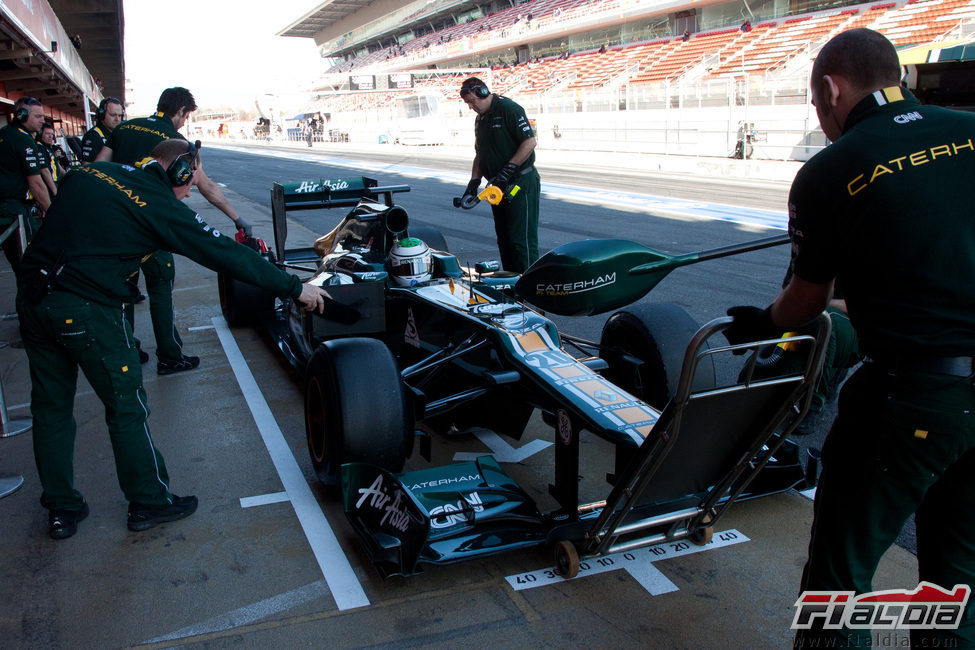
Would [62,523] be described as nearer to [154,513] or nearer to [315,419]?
[154,513]

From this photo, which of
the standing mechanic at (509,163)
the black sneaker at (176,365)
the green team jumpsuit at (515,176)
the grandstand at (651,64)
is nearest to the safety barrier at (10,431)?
the black sneaker at (176,365)

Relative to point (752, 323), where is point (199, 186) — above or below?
above

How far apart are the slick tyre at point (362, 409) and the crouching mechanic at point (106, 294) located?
1.05 feet

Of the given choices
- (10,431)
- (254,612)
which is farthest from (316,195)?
(254,612)

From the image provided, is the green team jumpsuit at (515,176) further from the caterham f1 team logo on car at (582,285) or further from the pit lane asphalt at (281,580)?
the caterham f1 team logo on car at (582,285)

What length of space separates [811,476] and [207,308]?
629 cm

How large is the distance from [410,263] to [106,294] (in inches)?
70.2

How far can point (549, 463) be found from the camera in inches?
160

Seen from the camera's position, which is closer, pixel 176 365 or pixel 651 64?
pixel 176 365

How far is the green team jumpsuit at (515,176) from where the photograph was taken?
639 cm

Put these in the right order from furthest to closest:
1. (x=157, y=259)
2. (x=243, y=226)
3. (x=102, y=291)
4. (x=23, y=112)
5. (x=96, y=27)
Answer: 1. (x=96, y=27)
2. (x=23, y=112)
3. (x=243, y=226)
4. (x=157, y=259)
5. (x=102, y=291)

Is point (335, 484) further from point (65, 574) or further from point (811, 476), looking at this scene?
point (811, 476)

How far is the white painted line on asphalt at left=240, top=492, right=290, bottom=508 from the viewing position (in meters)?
3.69

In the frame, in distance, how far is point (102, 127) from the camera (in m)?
7.86
